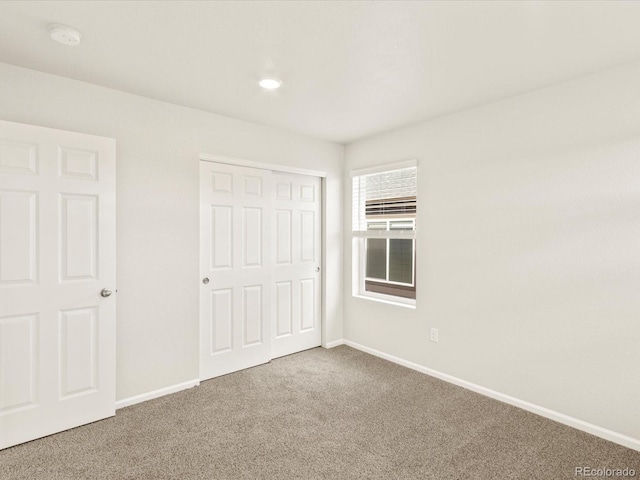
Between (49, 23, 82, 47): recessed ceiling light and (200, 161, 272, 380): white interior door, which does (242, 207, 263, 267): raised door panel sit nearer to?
(200, 161, 272, 380): white interior door

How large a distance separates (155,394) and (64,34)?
260cm

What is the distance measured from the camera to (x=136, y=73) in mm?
2420

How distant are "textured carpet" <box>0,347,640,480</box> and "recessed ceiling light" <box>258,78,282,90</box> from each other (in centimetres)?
245

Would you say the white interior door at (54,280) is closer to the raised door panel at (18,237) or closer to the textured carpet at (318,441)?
the raised door panel at (18,237)

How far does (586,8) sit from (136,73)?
2.68m

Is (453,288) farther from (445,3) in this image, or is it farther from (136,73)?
(136,73)

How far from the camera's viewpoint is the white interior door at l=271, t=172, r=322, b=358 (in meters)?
3.83

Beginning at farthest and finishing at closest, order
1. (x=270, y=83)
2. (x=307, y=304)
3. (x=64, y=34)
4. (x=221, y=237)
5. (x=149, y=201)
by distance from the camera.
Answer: (x=307, y=304)
(x=221, y=237)
(x=149, y=201)
(x=270, y=83)
(x=64, y=34)

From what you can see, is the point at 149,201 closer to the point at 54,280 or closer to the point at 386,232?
the point at 54,280

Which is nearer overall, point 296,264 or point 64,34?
point 64,34

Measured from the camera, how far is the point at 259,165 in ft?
11.6

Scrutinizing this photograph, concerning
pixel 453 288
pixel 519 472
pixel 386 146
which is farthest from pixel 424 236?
pixel 519 472

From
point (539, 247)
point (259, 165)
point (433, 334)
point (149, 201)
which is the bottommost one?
point (433, 334)

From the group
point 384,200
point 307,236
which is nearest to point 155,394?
point 307,236
